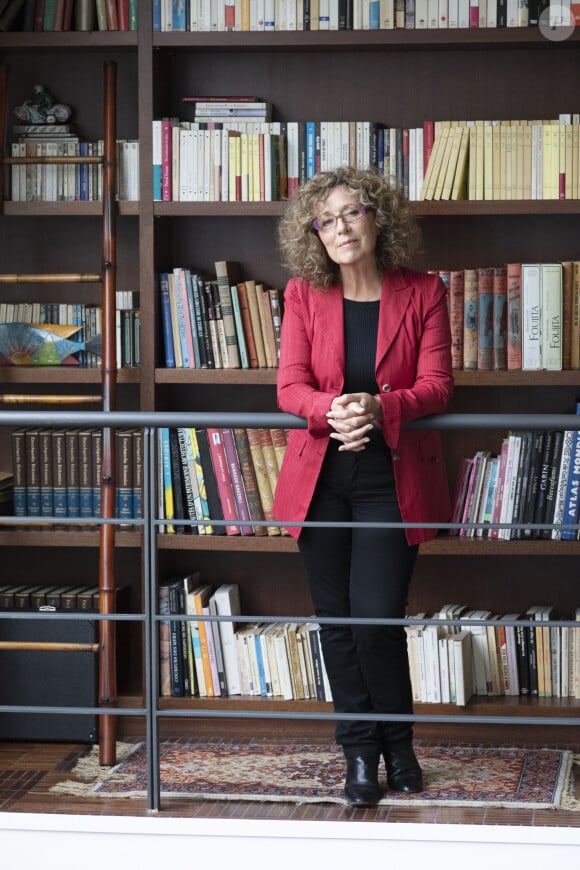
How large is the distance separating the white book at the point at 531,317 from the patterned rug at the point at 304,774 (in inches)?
42.4

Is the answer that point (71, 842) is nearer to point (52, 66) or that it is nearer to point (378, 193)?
point (378, 193)

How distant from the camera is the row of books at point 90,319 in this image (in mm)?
3475

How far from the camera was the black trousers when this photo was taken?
2666 mm

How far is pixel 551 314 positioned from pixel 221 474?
102 centimetres

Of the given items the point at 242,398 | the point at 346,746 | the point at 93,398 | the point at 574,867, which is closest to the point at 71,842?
the point at 346,746

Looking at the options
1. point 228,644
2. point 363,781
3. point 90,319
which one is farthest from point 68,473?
point 363,781

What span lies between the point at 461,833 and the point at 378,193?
1399 mm

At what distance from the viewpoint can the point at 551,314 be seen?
3.30 metres

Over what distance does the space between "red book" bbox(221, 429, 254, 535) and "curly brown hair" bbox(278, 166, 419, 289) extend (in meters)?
0.75

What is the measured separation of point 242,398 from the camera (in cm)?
368

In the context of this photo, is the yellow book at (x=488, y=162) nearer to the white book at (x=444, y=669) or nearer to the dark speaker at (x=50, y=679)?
the white book at (x=444, y=669)

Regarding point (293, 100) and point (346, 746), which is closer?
point (346, 746)

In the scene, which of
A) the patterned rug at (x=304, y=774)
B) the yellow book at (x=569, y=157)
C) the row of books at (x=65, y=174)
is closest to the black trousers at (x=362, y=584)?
the patterned rug at (x=304, y=774)

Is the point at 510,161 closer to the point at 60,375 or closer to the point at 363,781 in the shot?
the point at 60,375
